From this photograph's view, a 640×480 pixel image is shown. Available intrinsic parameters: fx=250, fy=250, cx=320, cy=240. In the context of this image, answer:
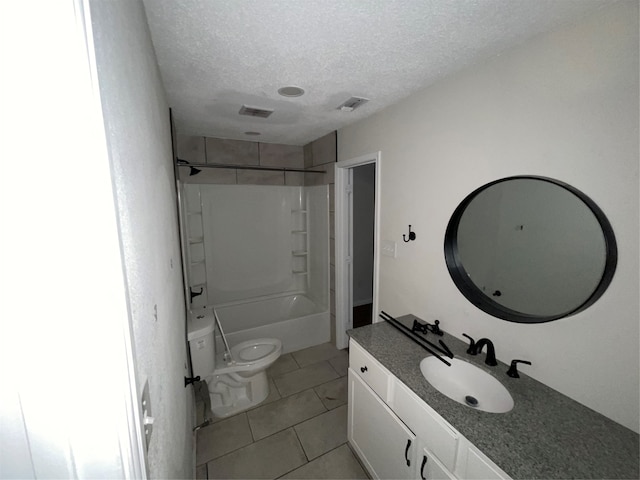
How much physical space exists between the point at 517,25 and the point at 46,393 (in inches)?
70.0

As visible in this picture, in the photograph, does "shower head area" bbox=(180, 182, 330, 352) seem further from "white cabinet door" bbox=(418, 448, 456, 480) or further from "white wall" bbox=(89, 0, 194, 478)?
"white wall" bbox=(89, 0, 194, 478)

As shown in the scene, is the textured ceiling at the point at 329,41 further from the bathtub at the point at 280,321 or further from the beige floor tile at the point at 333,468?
the beige floor tile at the point at 333,468

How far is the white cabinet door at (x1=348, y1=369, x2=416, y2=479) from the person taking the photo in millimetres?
1215

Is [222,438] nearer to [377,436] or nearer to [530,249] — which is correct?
[377,436]

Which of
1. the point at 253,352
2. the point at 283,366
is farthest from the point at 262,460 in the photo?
the point at 283,366

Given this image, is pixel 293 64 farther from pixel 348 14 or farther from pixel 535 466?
pixel 535 466

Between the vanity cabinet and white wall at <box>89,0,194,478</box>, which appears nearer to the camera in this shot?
white wall at <box>89,0,194,478</box>

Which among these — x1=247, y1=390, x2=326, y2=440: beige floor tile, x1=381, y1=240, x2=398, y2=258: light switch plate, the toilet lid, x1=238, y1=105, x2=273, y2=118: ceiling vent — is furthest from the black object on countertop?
x1=238, y1=105, x2=273, y2=118: ceiling vent

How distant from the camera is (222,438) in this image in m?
1.81

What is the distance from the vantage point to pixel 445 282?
1552 mm

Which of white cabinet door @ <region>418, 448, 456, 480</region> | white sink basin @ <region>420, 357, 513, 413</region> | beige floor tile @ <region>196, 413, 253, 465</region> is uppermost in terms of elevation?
white sink basin @ <region>420, 357, 513, 413</region>

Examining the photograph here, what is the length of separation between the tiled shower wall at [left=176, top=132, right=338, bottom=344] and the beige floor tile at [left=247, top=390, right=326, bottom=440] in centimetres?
89

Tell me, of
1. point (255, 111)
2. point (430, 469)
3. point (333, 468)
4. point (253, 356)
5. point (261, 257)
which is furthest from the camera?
point (261, 257)

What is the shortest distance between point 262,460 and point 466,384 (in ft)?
4.56
